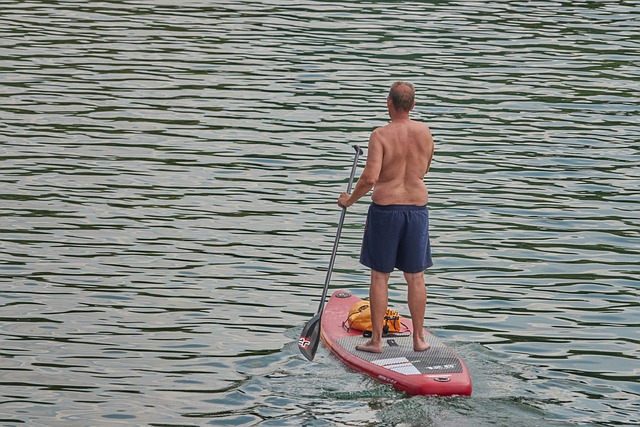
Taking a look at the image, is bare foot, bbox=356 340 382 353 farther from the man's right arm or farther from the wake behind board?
the man's right arm

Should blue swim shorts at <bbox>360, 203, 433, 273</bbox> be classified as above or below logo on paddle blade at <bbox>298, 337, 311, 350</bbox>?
above

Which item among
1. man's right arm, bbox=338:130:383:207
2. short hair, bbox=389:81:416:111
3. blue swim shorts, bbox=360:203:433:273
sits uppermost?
short hair, bbox=389:81:416:111

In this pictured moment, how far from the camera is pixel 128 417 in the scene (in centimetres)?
1041

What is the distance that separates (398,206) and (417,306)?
37.3 inches

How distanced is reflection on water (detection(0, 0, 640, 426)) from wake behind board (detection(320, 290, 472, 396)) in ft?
0.51

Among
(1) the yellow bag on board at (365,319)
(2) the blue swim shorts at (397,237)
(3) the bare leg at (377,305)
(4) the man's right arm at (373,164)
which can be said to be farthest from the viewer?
(1) the yellow bag on board at (365,319)

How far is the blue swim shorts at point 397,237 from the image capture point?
1142cm

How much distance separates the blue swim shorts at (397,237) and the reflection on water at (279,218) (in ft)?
3.55

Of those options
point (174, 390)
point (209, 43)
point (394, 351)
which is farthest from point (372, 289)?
point (209, 43)

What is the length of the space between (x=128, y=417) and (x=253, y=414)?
1049mm

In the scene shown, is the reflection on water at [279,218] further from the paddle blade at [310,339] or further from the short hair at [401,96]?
the short hair at [401,96]

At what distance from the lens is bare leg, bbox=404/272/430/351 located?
1150 cm

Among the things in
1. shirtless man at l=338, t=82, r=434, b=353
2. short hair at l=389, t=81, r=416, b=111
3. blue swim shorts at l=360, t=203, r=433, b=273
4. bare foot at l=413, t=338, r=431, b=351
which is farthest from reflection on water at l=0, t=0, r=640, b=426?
short hair at l=389, t=81, r=416, b=111

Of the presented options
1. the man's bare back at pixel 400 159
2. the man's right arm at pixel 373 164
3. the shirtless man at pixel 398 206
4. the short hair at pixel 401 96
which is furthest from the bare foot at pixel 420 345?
the short hair at pixel 401 96
